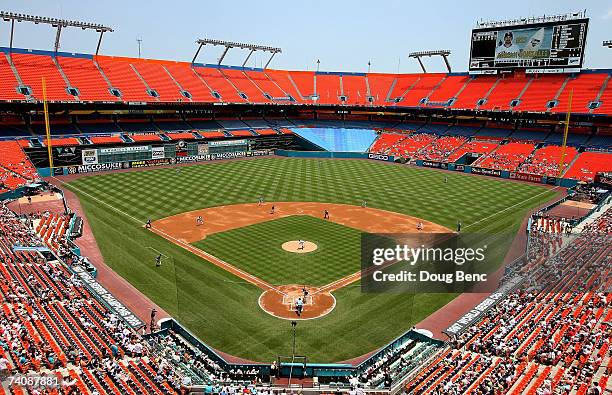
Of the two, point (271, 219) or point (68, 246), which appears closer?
point (68, 246)

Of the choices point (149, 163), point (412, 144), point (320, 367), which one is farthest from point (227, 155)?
point (320, 367)

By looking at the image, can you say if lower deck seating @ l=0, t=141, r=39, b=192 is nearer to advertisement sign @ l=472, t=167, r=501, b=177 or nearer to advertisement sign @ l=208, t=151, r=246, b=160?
advertisement sign @ l=208, t=151, r=246, b=160

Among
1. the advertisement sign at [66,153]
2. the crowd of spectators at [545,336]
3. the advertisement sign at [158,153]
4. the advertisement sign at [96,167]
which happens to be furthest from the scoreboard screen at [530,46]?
the advertisement sign at [66,153]

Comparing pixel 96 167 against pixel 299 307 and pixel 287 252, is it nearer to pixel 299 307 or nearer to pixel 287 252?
pixel 287 252

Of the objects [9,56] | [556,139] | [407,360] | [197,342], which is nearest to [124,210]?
[197,342]

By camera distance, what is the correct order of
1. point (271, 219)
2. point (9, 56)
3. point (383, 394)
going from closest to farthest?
point (383, 394), point (271, 219), point (9, 56)

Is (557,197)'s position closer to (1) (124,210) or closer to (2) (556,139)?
(2) (556,139)

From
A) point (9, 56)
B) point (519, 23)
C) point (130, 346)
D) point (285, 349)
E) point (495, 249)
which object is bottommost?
point (285, 349)

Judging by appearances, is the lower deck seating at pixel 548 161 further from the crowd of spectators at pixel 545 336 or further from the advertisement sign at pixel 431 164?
the crowd of spectators at pixel 545 336
